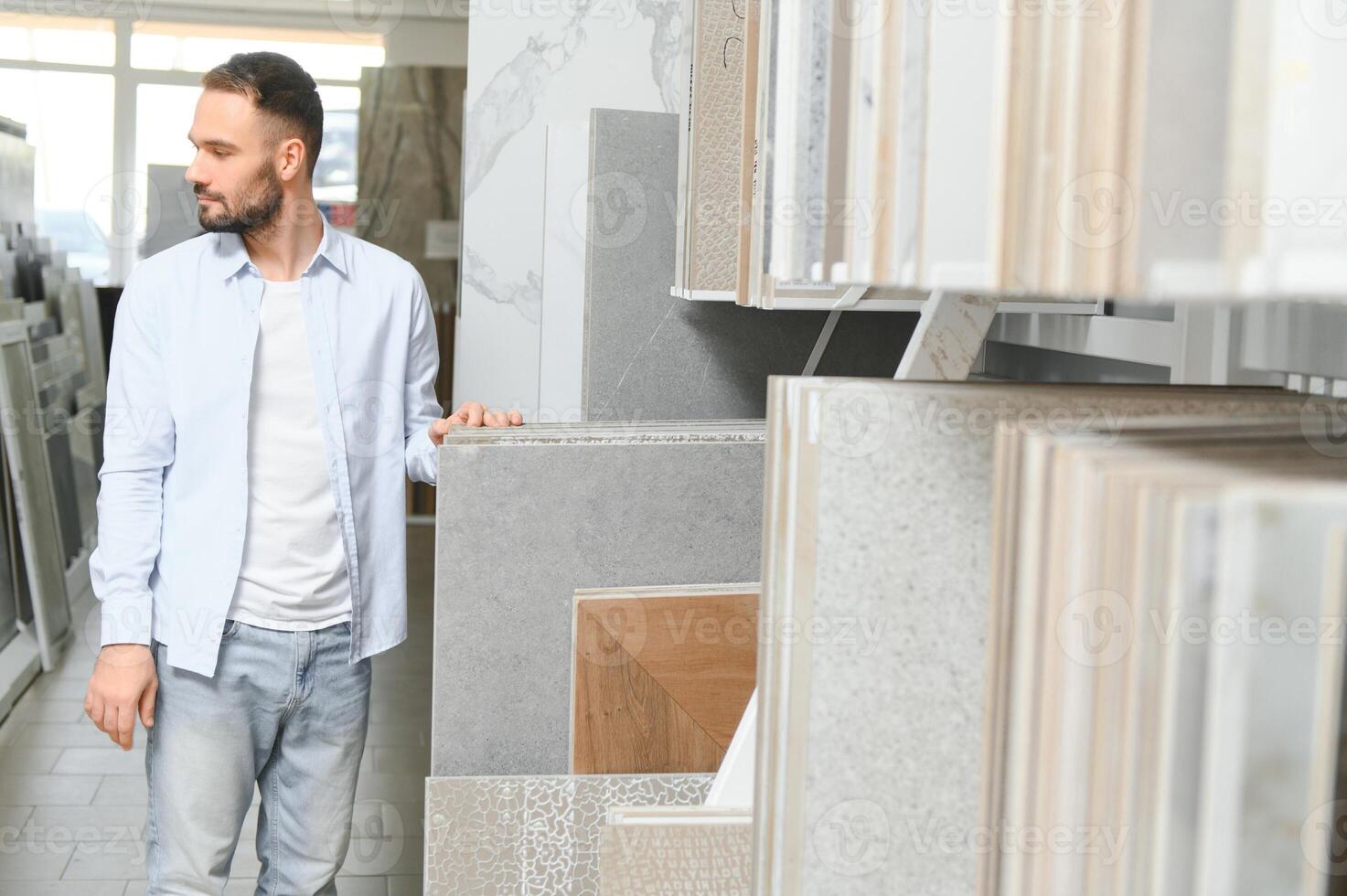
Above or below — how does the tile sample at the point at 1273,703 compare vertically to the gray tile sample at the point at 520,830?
above

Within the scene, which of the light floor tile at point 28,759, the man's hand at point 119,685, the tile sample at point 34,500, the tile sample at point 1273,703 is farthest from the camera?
the tile sample at point 34,500

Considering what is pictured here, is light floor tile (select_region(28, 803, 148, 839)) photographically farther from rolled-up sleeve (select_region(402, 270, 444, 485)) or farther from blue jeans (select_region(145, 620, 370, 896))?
rolled-up sleeve (select_region(402, 270, 444, 485))

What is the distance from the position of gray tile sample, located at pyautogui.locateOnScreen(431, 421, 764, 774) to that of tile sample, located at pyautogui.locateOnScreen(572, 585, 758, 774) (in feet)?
0.07

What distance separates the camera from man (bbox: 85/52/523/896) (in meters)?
1.62

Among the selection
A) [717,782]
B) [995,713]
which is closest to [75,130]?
[717,782]

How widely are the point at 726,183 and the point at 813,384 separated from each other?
3.65 ft

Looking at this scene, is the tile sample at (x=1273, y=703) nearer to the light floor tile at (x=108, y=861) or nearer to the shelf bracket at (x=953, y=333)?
the shelf bracket at (x=953, y=333)

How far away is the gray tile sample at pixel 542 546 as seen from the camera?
1.41m

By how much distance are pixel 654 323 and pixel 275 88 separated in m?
0.65

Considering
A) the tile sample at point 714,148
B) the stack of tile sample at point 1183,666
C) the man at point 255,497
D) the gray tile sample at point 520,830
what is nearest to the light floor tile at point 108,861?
the man at point 255,497

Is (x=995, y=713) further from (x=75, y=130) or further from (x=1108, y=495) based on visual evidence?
(x=75, y=130)

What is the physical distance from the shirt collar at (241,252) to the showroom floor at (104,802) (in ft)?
5.06

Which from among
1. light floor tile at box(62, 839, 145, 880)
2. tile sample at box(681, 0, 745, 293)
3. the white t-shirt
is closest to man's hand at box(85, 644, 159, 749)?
the white t-shirt

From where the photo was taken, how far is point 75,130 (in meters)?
5.38
